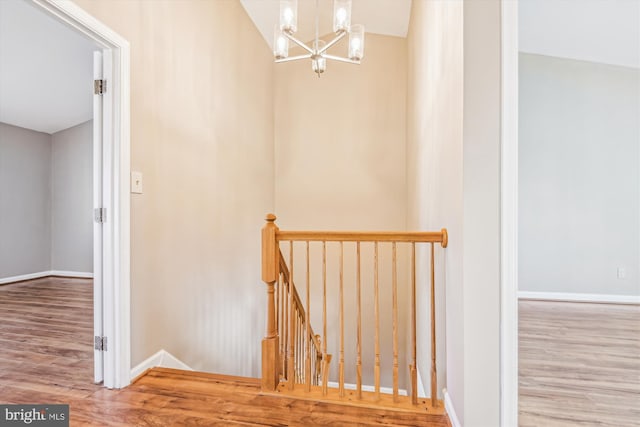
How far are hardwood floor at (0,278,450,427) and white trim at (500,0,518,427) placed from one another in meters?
0.41

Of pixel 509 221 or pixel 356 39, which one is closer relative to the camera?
pixel 509 221

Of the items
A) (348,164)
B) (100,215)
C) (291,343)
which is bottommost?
(291,343)

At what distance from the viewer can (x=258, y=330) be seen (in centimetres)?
399

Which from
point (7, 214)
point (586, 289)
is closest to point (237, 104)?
point (7, 214)

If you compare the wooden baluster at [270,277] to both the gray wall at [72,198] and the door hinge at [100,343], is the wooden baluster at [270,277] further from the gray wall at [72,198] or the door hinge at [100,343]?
the gray wall at [72,198]

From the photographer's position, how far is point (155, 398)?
1.75 m

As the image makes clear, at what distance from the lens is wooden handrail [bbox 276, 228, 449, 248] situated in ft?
5.80

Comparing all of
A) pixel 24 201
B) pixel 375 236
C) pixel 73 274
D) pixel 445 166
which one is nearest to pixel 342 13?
pixel 445 166

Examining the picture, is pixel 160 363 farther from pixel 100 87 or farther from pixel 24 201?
pixel 24 201

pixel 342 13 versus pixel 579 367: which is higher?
pixel 342 13

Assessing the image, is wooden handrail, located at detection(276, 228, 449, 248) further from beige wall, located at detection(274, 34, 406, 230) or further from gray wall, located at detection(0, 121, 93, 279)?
gray wall, located at detection(0, 121, 93, 279)

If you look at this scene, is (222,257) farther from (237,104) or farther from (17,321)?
(17,321)

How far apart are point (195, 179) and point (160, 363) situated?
4.45 ft

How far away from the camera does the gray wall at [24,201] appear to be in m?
4.90
